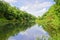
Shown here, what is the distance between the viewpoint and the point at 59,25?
4319 cm

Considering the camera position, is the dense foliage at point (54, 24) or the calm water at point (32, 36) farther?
the dense foliage at point (54, 24)

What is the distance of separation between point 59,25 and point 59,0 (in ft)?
49.6

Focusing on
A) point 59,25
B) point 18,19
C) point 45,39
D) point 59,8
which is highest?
point 18,19

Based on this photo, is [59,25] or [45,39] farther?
[59,25]

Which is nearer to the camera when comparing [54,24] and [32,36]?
[32,36]

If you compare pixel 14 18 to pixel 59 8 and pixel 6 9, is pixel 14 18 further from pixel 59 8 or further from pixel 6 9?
pixel 59 8

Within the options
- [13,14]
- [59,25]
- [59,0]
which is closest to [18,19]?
[13,14]

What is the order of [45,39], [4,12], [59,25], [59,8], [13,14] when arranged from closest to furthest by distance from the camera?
[45,39], [59,25], [59,8], [4,12], [13,14]

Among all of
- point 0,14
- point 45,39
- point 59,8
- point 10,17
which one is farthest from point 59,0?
point 10,17

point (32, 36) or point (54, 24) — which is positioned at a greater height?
point (54, 24)

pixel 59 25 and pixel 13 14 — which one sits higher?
pixel 13 14

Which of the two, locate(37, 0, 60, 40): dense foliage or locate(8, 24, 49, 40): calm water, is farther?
locate(37, 0, 60, 40): dense foliage

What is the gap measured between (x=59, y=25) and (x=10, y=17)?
7290cm

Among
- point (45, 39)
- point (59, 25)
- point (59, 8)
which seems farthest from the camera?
point (59, 8)
